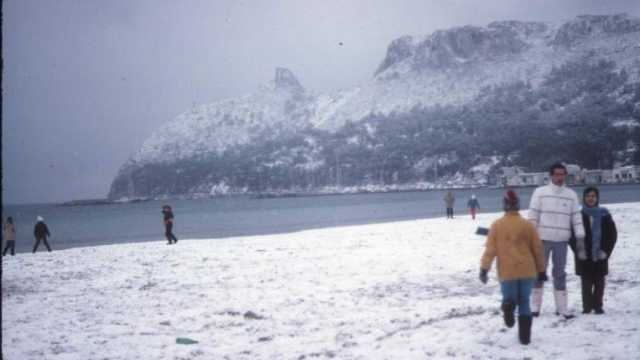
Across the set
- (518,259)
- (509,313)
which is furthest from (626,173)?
(518,259)

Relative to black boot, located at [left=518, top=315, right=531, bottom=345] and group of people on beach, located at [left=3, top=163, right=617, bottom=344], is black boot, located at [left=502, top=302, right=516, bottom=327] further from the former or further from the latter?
black boot, located at [left=518, top=315, right=531, bottom=345]

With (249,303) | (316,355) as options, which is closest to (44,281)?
(249,303)

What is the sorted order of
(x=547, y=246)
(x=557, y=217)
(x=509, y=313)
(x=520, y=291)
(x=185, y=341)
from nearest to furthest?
(x=520, y=291) < (x=509, y=313) < (x=557, y=217) < (x=547, y=246) < (x=185, y=341)

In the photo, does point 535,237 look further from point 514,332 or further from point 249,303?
point 249,303

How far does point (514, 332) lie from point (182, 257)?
612 inches

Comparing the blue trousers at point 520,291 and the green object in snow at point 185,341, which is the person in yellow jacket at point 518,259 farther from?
the green object in snow at point 185,341

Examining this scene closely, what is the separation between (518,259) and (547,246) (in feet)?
4.45

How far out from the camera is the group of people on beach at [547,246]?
6.91 metres

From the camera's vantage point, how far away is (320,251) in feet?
67.7

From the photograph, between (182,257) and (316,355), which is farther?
(182,257)

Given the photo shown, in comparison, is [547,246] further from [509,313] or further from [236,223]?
[236,223]

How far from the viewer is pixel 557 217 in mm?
7828

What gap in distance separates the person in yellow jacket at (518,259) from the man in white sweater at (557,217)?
98 centimetres

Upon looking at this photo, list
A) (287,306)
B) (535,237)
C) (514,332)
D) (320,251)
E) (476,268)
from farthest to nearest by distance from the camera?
(320,251), (476,268), (287,306), (514,332), (535,237)
